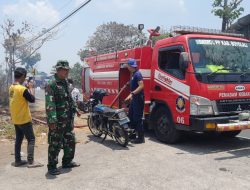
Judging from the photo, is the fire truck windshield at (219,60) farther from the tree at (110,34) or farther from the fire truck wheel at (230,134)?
the tree at (110,34)

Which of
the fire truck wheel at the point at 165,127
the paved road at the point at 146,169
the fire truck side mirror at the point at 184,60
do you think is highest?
the fire truck side mirror at the point at 184,60

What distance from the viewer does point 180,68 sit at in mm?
7926

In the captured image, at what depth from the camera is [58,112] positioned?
639 centimetres

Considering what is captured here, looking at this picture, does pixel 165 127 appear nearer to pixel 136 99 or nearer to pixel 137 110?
pixel 137 110

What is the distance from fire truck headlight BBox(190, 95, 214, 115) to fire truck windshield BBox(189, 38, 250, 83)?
1.35ft

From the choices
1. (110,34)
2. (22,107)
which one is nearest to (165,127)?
(22,107)

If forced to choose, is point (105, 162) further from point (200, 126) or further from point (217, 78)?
point (217, 78)

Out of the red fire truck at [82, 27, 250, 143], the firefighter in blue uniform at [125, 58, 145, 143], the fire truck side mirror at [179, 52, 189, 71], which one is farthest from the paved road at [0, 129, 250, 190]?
the fire truck side mirror at [179, 52, 189, 71]

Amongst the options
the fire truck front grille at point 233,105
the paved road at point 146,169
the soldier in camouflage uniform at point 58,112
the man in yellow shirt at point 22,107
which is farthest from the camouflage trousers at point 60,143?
the fire truck front grille at point 233,105

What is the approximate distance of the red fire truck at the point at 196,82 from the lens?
7.64 m

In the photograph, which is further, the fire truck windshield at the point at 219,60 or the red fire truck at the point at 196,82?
the fire truck windshield at the point at 219,60

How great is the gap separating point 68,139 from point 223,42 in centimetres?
421

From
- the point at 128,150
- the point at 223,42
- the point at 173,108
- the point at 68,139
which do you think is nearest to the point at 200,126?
the point at 173,108

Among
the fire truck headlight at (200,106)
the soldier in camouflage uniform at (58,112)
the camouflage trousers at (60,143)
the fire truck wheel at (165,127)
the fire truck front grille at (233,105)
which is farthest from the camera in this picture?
the fire truck wheel at (165,127)
